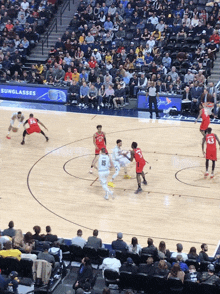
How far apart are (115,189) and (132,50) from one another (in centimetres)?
1476

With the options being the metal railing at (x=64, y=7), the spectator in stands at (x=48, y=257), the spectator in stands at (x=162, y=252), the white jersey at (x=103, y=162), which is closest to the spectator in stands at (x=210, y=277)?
the spectator in stands at (x=162, y=252)

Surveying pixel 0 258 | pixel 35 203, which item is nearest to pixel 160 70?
pixel 35 203

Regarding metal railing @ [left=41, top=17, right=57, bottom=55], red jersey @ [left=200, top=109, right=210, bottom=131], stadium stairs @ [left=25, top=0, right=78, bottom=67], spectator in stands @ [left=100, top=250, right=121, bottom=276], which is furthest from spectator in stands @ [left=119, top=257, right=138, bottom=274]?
metal railing @ [left=41, top=17, right=57, bottom=55]

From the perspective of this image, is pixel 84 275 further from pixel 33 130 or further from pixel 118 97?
pixel 118 97


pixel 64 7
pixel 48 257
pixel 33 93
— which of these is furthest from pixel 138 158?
pixel 64 7

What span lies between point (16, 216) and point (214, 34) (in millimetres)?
19929

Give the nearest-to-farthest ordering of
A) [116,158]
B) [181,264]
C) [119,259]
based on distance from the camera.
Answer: [181,264] < [119,259] < [116,158]

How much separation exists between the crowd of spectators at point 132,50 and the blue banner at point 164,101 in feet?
1.80

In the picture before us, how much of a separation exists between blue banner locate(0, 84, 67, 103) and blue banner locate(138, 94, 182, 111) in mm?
4397

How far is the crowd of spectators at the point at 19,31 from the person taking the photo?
1387 inches

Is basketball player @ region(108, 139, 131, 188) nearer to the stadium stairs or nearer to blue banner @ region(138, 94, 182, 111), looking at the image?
blue banner @ region(138, 94, 182, 111)

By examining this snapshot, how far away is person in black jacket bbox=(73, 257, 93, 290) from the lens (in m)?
13.6

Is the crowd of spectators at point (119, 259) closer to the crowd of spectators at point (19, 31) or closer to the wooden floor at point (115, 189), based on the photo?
the wooden floor at point (115, 189)

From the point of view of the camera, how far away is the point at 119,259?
14656 mm
